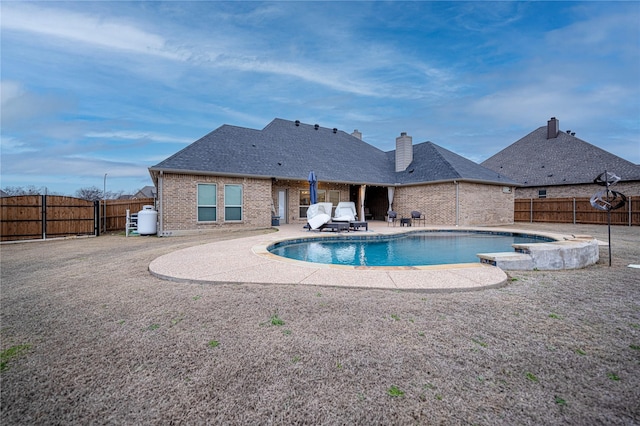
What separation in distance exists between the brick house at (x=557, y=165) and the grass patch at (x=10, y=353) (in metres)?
25.1

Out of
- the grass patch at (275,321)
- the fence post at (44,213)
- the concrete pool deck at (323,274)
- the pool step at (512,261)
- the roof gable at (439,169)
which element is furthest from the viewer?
the roof gable at (439,169)

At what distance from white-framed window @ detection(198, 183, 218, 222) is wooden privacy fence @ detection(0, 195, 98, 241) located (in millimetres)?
4682

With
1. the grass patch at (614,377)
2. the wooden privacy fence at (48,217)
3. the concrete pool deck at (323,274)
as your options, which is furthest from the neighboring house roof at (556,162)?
the wooden privacy fence at (48,217)

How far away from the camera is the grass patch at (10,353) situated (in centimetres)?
235

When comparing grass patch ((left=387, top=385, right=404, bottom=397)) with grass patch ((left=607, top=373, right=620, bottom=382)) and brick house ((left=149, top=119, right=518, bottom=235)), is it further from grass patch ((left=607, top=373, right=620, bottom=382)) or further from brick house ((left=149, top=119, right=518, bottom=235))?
brick house ((left=149, top=119, right=518, bottom=235))

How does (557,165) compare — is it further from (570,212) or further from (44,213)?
(44,213)

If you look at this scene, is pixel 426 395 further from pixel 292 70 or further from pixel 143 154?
pixel 143 154

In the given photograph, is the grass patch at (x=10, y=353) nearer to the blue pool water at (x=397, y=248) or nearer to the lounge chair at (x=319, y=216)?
the blue pool water at (x=397, y=248)

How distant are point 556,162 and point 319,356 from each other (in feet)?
90.4

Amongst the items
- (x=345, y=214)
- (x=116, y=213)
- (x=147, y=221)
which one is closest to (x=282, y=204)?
(x=345, y=214)

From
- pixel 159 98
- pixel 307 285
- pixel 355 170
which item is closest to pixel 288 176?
pixel 355 170

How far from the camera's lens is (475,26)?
1183cm

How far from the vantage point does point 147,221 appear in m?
12.4

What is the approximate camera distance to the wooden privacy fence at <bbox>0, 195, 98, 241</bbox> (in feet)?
35.1
